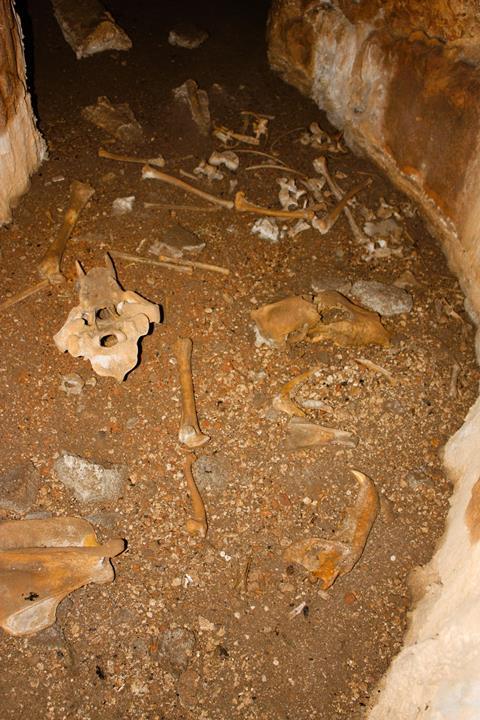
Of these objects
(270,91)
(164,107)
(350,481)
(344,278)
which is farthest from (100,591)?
(270,91)

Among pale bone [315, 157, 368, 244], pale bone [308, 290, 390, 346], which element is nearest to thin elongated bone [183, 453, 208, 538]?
pale bone [308, 290, 390, 346]

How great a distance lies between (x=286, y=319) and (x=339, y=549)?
1.07 metres

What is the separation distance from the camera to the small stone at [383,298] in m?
3.16

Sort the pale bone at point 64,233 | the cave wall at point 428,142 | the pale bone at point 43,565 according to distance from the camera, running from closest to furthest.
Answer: the cave wall at point 428,142 < the pale bone at point 43,565 < the pale bone at point 64,233

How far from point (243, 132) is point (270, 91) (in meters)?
0.50

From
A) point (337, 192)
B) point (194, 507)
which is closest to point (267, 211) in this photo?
point (337, 192)

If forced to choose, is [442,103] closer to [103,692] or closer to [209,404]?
[209,404]

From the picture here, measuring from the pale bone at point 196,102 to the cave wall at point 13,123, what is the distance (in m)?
0.99

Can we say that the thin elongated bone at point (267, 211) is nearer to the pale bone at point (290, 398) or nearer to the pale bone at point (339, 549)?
the pale bone at point (290, 398)

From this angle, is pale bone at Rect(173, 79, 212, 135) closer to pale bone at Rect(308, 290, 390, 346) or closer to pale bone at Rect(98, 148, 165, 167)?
pale bone at Rect(98, 148, 165, 167)

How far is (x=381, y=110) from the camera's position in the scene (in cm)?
355

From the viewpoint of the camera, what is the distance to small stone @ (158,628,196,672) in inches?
87.4

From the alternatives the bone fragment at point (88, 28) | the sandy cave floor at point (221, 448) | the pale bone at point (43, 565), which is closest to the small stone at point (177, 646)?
the sandy cave floor at point (221, 448)

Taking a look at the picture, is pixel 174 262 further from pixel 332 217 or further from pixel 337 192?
pixel 337 192
